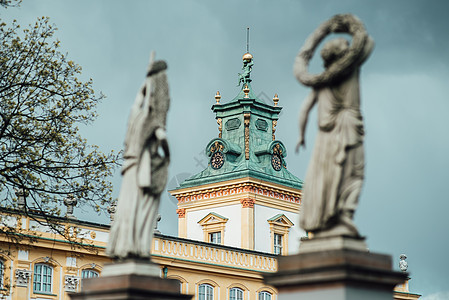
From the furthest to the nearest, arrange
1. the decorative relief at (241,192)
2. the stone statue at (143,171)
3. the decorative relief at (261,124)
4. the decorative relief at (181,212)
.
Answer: the decorative relief at (261,124) → the decorative relief at (181,212) → the decorative relief at (241,192) → the stone statue at (143,171)

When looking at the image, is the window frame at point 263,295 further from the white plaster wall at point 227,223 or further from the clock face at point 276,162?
the clock face at point 276,162

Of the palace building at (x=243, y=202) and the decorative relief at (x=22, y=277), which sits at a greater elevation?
the palace building at (x=243, y=202)

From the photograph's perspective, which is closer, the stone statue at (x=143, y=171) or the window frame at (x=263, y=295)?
the stone statue at (x=143, y=171)

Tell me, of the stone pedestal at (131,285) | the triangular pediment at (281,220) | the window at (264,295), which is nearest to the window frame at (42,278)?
the window at (264,295)

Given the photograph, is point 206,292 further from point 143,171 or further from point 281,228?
point 143,171

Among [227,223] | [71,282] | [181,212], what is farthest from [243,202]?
[71,282]

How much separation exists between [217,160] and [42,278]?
76.0ft

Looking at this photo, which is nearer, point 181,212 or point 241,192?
point 241,192

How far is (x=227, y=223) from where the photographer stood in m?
52.9

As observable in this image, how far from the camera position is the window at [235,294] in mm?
40812

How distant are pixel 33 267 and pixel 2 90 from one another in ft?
44.0

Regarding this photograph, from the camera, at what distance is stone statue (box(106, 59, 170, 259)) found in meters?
10.5

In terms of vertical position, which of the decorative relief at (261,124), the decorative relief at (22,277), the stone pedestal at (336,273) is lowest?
the stone pedestal at (336,273)

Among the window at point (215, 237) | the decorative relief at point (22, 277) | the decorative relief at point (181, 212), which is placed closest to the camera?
the decorative relief at point (22, 277)
